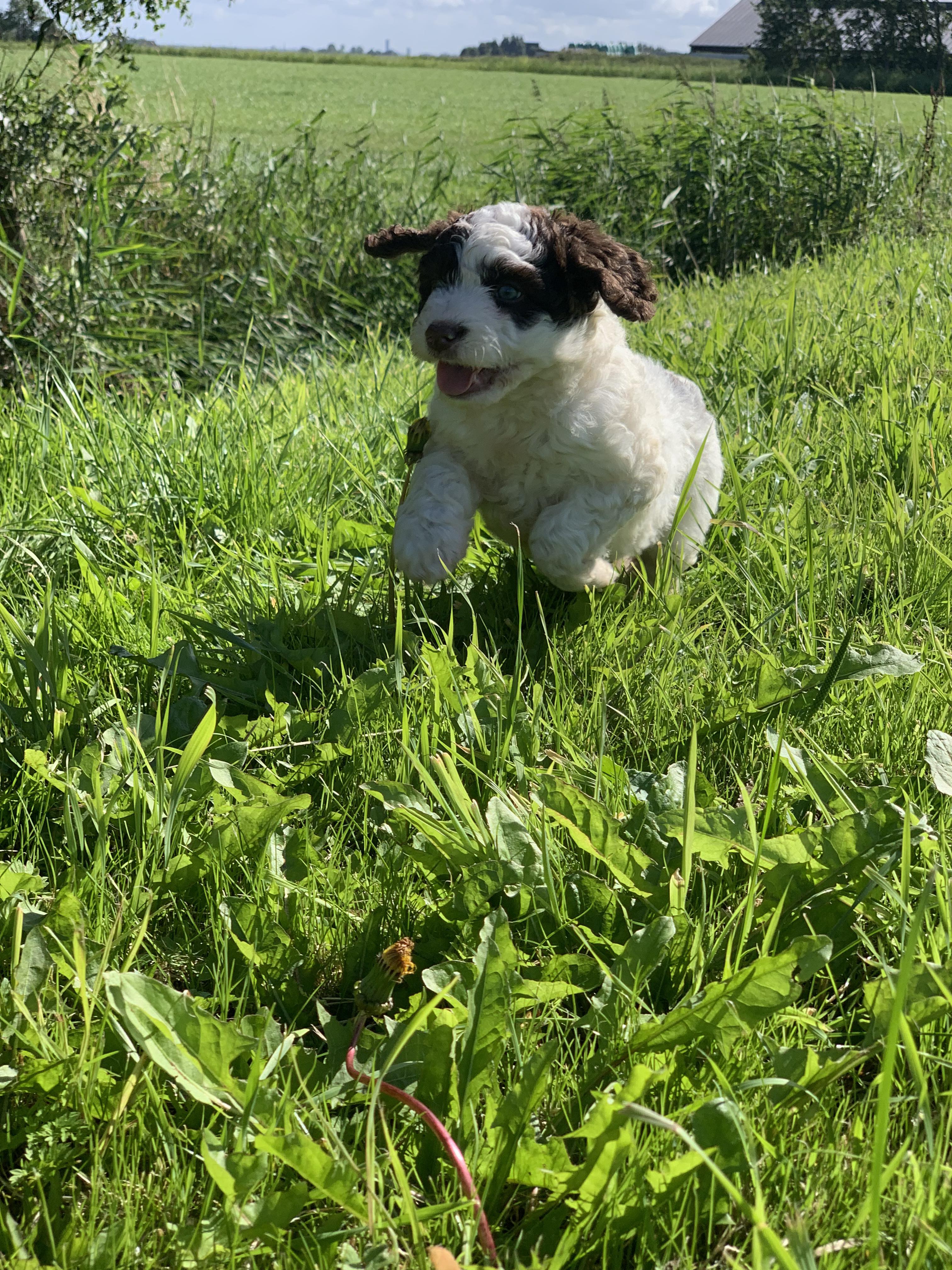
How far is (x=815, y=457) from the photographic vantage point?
3695mm

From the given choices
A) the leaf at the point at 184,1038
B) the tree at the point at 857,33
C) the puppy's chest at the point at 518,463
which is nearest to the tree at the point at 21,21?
the puppy's chest at the point at 518,463

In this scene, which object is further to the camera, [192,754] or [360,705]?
[360,705]

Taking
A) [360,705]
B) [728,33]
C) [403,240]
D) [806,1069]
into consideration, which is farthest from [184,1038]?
[728,33]

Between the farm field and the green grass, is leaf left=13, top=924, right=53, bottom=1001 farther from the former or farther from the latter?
the farm field

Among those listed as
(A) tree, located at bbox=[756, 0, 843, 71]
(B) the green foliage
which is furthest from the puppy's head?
(A) tree, located at bbox=[756, 0, 843, 71]

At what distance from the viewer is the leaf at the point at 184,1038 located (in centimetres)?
137

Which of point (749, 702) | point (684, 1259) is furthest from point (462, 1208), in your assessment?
point (749, 702)

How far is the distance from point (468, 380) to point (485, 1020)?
1.60 m

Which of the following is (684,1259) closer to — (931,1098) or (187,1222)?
(931,1098)

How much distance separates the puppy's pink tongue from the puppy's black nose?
0.18ft

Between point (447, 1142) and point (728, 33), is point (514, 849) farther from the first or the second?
point (728, 33)

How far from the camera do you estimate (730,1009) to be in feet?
4.72

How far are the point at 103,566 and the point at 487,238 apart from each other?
1505 mm

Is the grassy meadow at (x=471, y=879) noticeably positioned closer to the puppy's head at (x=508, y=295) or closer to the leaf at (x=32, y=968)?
the leaf at (x=32, y=968)
